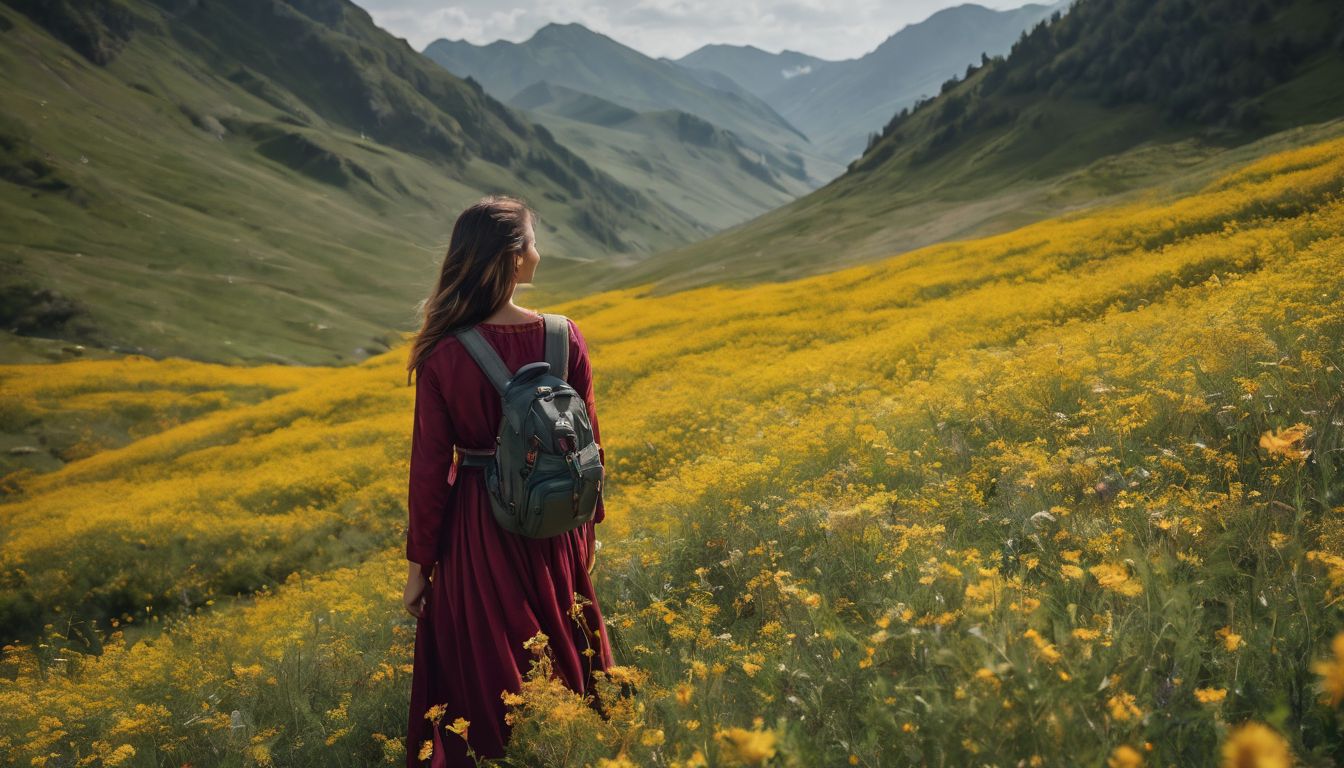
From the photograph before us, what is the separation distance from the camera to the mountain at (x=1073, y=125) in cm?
6256

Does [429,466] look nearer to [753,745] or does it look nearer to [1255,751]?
[753,745]

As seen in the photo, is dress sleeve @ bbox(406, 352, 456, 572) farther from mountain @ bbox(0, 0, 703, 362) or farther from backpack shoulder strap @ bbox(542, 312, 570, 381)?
mountain @ bbox(0, 0, 703, 362)

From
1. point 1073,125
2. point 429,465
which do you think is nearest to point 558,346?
point 429,465

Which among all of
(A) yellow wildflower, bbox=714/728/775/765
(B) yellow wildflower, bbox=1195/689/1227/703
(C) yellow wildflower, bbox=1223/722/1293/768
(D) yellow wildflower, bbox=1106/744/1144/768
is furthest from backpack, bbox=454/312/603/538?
(C) yellow wildflower, bbox=1223/722/1293/768

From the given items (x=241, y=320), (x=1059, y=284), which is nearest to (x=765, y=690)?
(x=1059, y=284)

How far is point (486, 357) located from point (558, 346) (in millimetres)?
480

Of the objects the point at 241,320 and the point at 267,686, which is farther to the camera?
the point at 241,320

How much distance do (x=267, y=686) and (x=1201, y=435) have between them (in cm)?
822

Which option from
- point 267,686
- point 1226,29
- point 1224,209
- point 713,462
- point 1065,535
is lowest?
point 267,686

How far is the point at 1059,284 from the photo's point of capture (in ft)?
59.1

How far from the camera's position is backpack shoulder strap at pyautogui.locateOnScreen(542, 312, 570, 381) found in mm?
4465

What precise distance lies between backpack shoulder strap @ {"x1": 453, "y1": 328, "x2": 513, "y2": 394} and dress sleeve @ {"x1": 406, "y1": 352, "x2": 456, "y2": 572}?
0.31 m

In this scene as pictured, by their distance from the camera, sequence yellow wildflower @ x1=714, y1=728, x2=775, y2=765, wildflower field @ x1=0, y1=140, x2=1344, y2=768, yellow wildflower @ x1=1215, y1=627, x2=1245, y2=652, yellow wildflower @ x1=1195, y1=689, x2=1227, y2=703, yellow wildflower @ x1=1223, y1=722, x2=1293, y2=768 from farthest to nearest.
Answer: wildflower field @ x1=0, y1=140, x2=1344, y2=768, yellow wildflower @ x1=1215, y1=627, x2=1245, y2=652, yellow wildflower @ x1=1195, y1=689, x2=1227, y2=703, yellow wildflower @ x1=714, y1=728, x2=775, y2=765, yellow wildflower @ x1=1223, y1=722, x2=1293, y2=768

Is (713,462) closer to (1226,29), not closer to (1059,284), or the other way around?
(1059,284)
